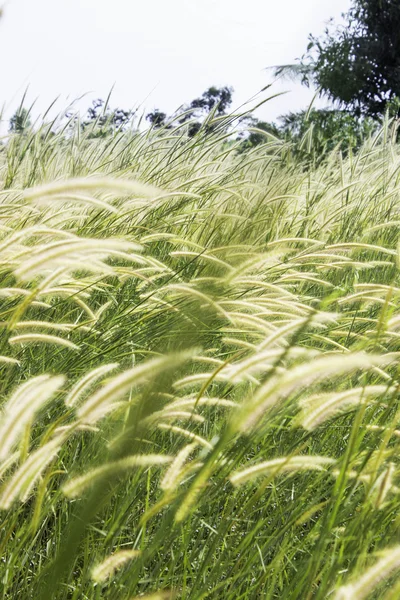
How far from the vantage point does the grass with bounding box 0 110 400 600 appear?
2.36 ft

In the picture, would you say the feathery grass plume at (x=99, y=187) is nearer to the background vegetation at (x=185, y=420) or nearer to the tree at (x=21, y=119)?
the background vegetation at (x=185, y=420)

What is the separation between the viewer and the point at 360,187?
10.6 ft

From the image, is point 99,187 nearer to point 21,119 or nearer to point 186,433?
point 186,433

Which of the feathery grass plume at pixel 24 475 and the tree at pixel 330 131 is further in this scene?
the tree at pixel 330 131

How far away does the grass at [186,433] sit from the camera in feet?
2.36

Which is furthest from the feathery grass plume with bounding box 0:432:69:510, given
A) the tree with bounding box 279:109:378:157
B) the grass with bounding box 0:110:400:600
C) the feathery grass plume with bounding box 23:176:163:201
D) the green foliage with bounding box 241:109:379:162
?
the tree with bounding box 279:109:378:157

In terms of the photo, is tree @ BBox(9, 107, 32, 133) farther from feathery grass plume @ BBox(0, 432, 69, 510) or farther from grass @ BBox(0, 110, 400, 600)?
feathery grass plume @ BBox(0, 432, 69, 510)

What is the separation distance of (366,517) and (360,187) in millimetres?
2579

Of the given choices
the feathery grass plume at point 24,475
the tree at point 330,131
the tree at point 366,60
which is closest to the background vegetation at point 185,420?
the feathery grass plume at point 24,475

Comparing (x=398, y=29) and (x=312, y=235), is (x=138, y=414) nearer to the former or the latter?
(x=312, y=235)

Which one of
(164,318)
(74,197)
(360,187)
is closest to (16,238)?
(74,197)

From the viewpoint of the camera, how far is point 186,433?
3.02 feet

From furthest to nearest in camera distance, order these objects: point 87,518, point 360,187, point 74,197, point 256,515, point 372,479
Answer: point 360,187 → point 256,515 → point 74,197 → point 372,479 → point 87,518

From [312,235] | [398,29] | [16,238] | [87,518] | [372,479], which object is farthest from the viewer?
[398,29]
